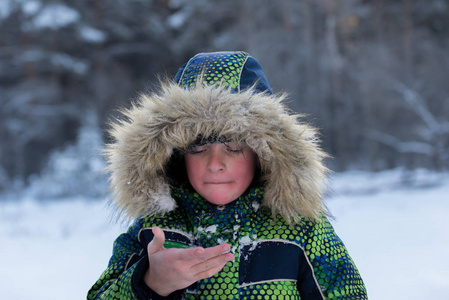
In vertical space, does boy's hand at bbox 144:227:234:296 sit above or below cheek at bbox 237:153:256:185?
below

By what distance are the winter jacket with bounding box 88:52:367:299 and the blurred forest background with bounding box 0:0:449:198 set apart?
10152 millimetres

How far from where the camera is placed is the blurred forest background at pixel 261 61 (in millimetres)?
12109

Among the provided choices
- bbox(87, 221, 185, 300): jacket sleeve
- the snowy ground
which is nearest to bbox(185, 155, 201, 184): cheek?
bbox(87, 221, 185, 300): jacket sleeve

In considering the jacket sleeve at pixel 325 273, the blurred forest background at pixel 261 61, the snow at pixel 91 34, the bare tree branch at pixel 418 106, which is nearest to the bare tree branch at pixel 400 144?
the blurred forest background at pixel 261 61

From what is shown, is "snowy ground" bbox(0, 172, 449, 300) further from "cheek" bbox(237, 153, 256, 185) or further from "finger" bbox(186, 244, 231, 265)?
"finger" bbox(186, 244, 231, 265)

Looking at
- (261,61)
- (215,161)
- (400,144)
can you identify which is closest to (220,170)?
(215,161)

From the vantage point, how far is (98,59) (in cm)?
1338

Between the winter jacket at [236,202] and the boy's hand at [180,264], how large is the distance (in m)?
0.09

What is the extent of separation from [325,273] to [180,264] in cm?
56

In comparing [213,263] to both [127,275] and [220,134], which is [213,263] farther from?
[220,134]

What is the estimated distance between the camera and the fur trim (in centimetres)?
159

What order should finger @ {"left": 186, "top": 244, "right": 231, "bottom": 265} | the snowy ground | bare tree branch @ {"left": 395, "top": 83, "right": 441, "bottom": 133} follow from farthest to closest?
1. bare tree branch @ {"left": 395, "top": 83, "right": 441, "bottom": 133}
2. the snowy ground
3. finger @ {"left": 186, "top": 244, "right": 231, "bottom": 265}

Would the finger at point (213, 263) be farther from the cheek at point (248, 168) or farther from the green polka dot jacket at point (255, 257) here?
the cheek at point (248, 168)

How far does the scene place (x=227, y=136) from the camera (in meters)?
1.58
